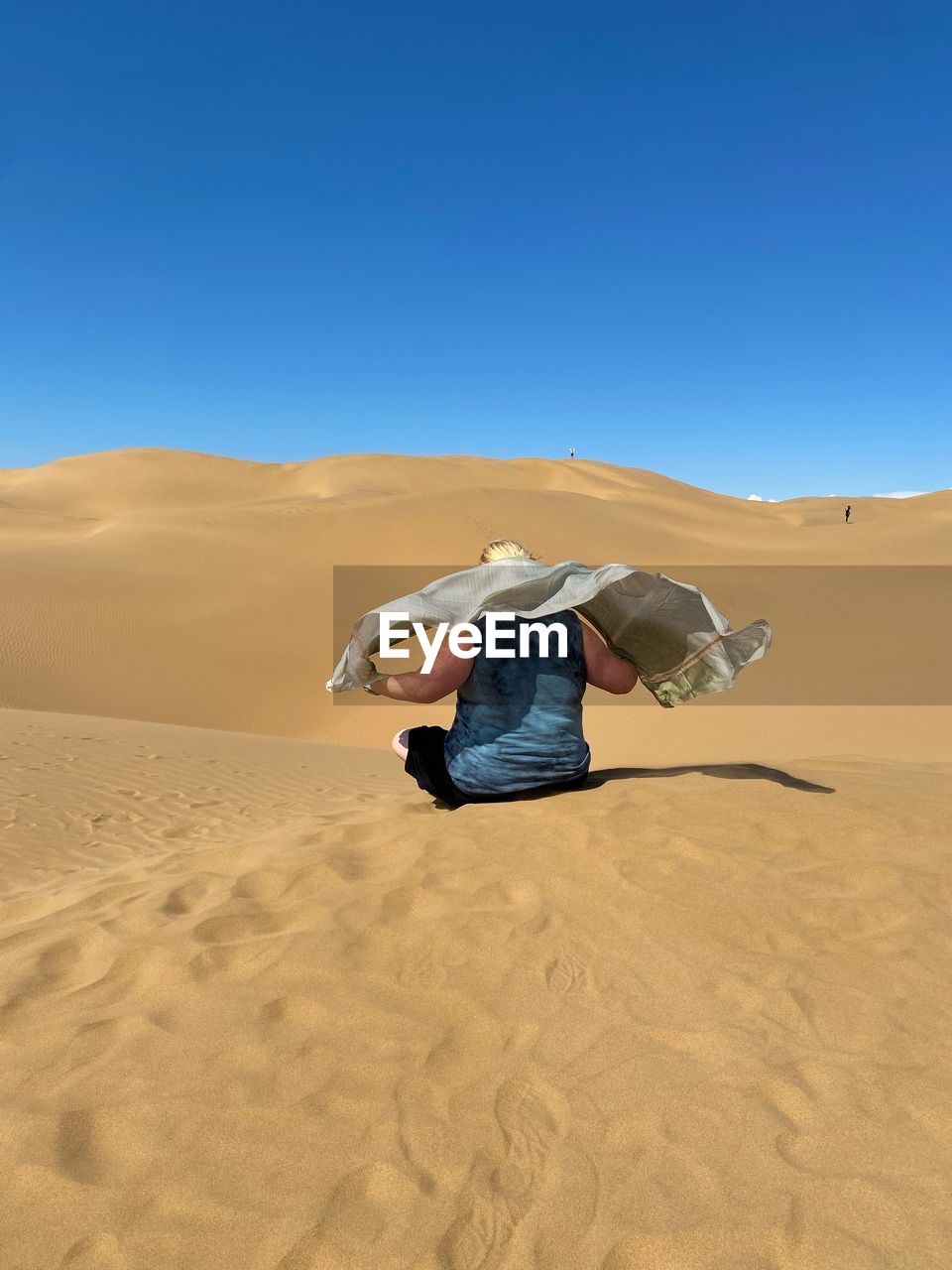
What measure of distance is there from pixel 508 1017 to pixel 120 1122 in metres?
1.08

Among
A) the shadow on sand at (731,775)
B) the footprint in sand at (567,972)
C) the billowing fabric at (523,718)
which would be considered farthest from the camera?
the shadow on sand at (731,775)

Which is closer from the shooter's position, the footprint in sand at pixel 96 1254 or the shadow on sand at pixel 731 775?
the footprint in sand at pixel 96 1254

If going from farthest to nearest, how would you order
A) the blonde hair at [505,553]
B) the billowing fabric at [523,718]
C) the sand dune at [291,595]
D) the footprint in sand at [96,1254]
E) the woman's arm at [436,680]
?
the sand dune at [291,595] < the blonde hair at [505,553] < the billowing fabric at [523,718] < the woman's arm at [436,680] < the footprint in sand at [96,1254]

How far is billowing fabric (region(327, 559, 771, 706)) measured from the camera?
3877 mm

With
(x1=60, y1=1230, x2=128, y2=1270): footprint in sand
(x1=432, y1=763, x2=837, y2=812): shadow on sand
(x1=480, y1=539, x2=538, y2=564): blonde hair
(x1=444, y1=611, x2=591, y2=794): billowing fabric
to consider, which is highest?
(x1=480, y1=539, x2=538, y2=564): blonde hair

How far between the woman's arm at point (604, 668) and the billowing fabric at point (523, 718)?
2.6 inches

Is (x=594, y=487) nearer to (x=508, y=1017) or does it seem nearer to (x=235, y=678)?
(x=235, y=678)

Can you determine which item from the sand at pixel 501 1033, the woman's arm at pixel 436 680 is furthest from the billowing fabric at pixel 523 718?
the sand at pixel 501 1033

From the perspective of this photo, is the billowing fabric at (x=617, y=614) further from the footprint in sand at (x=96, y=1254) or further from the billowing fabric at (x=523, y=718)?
the footprint in sand at (x=96, y=1254)

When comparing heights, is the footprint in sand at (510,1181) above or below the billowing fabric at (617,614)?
below

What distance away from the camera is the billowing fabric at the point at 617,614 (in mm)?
3877

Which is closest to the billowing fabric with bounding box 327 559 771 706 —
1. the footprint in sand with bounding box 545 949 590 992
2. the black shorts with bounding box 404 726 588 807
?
the black shorts with bounding box 404 726 588 807

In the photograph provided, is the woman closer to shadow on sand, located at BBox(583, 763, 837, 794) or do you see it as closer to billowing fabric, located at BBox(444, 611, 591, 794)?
billowing fabric, located at BBox(444, 611, 591, 794)

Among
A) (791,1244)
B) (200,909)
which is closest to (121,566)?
(200,909)
